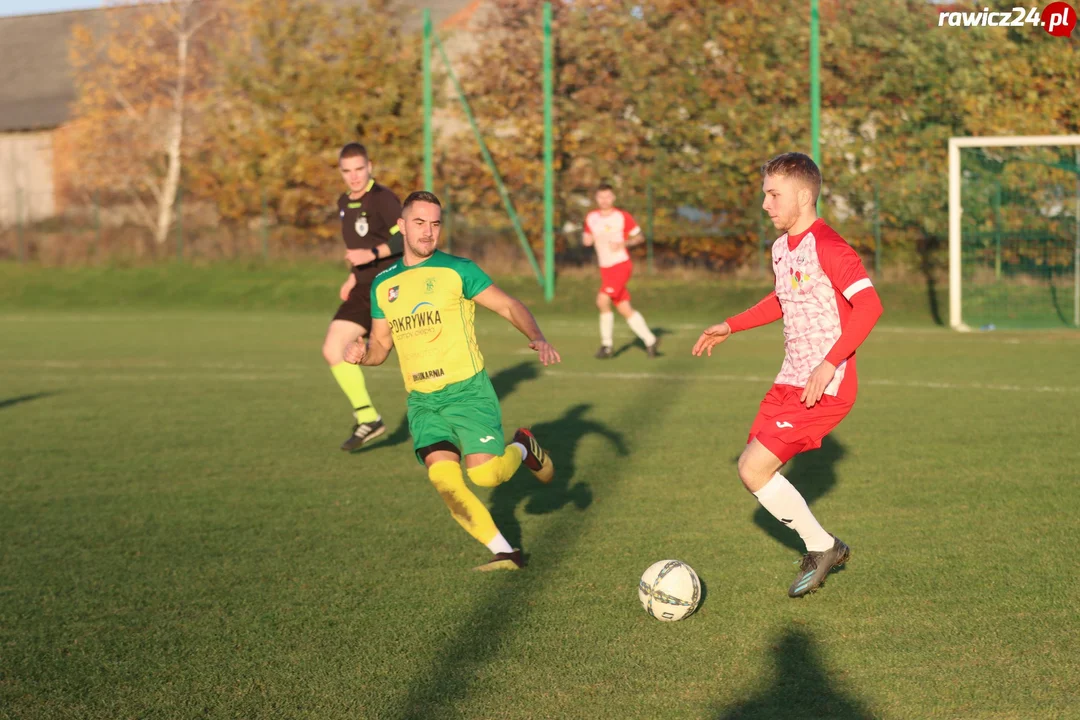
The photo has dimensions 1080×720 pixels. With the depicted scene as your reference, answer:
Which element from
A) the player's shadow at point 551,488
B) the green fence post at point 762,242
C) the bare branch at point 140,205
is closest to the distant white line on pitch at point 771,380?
the player's shadow at point 551,488

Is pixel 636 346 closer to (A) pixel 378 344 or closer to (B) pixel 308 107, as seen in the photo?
(A) pixel 378 344

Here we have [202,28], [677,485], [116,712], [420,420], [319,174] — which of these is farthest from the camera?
[202,28]

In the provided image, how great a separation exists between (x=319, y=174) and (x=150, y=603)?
965 inches

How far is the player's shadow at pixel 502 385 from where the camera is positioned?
910 centimetres

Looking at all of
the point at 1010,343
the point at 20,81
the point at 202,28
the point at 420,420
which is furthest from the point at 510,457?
the point at 20,81

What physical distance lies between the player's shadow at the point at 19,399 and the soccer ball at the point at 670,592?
331 inches

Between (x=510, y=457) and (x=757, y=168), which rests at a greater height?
(x=757, y=168)

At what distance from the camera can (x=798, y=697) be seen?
3869mm

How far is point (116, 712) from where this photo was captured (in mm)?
3895

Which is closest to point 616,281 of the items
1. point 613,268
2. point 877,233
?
point 613,268

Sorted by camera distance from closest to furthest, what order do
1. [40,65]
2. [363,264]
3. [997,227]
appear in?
[363,264]
[997,227]
[40,65]

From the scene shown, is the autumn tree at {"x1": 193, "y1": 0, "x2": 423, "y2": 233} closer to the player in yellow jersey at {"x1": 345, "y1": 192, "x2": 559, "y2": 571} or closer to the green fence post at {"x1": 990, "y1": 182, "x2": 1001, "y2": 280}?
the green fence post at {"x1": 990, "y1": 182, "x2": 1001, "y2": 280}

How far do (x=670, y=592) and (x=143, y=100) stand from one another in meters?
34.6

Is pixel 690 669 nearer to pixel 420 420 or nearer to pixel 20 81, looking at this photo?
pixel 420 420
